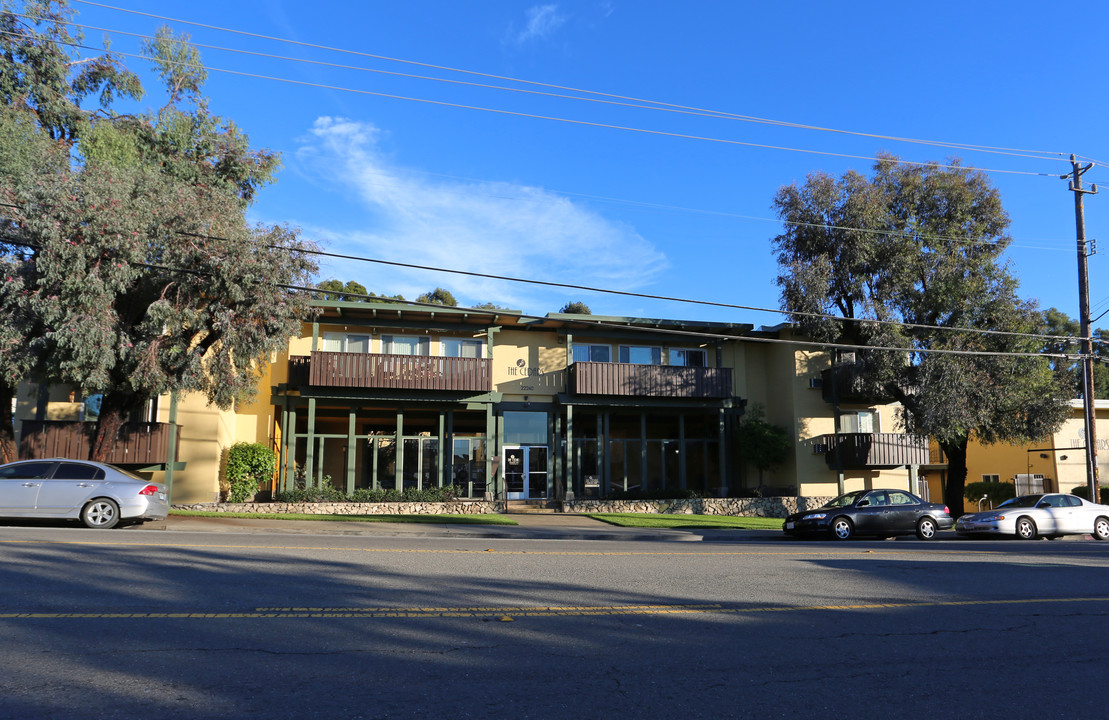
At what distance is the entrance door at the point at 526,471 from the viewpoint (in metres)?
27.9

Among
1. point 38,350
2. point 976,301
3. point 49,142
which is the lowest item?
point 38,350

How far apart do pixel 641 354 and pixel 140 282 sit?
1751cm

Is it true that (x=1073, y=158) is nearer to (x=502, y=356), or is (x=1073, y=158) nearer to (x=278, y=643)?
(x=502, y=356)

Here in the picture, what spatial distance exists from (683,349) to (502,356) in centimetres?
732

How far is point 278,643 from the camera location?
236 inches

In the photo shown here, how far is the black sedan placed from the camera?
61.5 ft

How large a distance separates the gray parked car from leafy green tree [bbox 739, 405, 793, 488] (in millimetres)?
20491

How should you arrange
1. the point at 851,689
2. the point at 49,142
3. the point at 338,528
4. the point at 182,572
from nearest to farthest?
the point at 851,689
the point at 182,572
the point at 338,528
the point at 49,142

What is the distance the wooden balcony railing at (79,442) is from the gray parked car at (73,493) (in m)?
6.27

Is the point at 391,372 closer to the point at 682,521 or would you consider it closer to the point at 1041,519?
the point at 682,521

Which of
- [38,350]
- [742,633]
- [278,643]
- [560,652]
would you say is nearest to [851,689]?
[742,633]

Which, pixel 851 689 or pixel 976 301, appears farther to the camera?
pixel 976 301

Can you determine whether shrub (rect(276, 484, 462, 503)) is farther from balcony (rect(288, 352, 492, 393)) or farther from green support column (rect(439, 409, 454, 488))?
balcony (rect(288, 352, 492, 393))

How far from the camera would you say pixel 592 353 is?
29391mm
